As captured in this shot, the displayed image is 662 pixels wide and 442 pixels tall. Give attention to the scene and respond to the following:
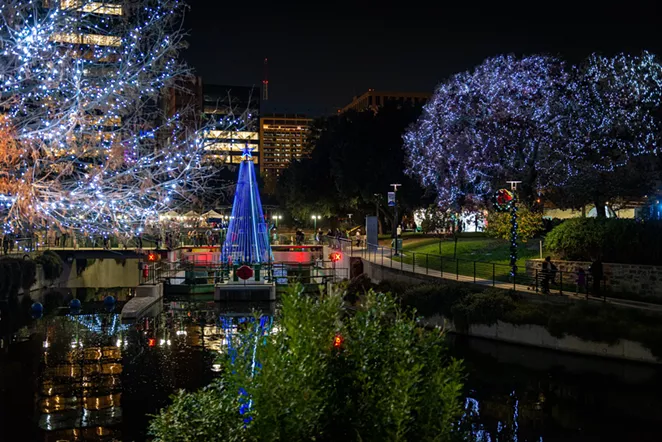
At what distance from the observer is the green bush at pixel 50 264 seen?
124 ft

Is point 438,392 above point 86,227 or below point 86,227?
below

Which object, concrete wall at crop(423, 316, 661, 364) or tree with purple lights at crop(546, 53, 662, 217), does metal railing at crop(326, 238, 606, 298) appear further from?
tree with purple lights at crop(546, 53, 662, 217)

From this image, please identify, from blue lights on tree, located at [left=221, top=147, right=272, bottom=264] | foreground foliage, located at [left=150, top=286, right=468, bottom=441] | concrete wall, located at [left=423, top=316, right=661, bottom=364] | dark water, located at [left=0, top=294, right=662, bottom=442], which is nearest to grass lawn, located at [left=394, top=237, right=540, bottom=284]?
concrete wall, located at [left=423, top=316, right=661, bottom=364]

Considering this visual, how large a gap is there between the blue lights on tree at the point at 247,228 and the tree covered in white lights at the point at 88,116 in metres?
20.9

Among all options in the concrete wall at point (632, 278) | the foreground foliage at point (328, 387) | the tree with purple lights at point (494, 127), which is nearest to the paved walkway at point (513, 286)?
the concrete wall at point (632, 278)

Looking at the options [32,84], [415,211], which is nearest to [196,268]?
[415,211]

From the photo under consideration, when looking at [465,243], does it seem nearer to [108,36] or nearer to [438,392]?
[108,36]

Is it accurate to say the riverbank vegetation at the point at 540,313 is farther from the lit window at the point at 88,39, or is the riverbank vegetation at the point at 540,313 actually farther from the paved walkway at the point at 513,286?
the lit window at the point at 88,39

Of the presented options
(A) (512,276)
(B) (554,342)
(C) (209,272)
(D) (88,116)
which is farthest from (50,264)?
(D) (88,116)

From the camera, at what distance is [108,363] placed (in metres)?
18.1

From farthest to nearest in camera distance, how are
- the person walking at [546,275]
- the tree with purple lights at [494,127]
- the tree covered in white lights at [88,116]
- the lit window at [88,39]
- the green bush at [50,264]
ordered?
the green bush at [50,264]
the tree with purple lights at [494,127]
the person walking at [546,275]
the lit window at [88,39]
the tree covered in white lights at [88,116]

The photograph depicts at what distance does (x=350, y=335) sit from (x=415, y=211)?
48.6m

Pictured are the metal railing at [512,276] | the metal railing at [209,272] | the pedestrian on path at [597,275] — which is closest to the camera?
the pedestrian on path at [597,275]

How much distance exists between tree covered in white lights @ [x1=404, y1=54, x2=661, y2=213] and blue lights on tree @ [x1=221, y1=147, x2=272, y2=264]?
461 inches
